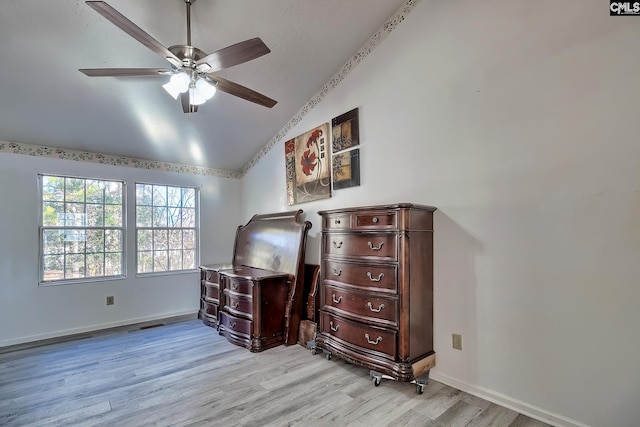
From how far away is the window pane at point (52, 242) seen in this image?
142 inches

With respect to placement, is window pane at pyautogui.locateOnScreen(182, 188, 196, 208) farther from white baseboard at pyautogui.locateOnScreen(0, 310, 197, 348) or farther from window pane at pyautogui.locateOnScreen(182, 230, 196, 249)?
white baseboard at pyautogui.locateOnScreen(0, 310, 197, 348)

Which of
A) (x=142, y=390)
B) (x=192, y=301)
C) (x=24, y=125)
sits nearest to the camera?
(x=142, y=390)

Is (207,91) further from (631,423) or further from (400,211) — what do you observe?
(631,423)

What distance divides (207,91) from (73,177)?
9.55ft

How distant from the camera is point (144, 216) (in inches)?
170

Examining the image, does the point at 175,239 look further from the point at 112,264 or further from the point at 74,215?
Result: the point at 74,215

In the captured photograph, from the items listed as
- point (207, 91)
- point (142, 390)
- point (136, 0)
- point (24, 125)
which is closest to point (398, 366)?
point (142, 390)

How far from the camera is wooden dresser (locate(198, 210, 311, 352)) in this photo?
3170 millimetres

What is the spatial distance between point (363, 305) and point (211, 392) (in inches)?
52.4

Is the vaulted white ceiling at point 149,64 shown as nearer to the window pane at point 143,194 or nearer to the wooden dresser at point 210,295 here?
the window pane at point 143,194

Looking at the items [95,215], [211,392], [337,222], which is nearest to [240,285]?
[211,392]

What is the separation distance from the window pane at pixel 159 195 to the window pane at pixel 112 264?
871 millimetres

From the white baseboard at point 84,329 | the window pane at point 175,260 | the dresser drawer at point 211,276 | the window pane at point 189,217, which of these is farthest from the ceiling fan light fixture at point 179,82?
the white baseboard at point 84,329

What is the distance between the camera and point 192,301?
464 cm
